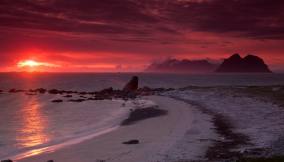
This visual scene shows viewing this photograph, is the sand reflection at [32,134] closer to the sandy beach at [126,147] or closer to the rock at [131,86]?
the sandy beach at [126,147]

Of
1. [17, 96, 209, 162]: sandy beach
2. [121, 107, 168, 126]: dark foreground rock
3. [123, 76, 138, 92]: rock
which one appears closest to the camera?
[17, 96, 209, 162]: sandy beach

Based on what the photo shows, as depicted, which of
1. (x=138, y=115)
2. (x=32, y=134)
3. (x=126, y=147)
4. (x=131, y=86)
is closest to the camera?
(x=126, y=147)

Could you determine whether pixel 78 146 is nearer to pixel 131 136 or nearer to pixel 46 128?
pixel 131 136

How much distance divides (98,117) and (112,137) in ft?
41.4

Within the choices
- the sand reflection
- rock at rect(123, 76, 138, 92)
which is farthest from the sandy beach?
rock at rect(123, 76, 138, 92)

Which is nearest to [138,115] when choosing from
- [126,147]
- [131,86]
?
[126,147]

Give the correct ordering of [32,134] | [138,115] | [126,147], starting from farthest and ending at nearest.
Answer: [138,115], [32,134], [126,147]

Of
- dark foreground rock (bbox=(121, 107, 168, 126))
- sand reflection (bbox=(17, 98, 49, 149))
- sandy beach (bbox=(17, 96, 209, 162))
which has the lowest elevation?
sand reflection (bbox=(17, 98, 49, 149))

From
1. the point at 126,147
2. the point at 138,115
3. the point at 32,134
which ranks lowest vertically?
the point at 32,134

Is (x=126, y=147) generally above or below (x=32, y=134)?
above

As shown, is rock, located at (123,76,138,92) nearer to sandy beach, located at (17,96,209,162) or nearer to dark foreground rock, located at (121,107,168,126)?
dark foreground rock, located at (121,107,168,126)

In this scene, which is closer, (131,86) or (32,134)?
(32,134)

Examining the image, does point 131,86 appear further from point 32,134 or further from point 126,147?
point 126,147

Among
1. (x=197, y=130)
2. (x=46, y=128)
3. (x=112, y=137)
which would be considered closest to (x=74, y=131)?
(x=46, y=128)
